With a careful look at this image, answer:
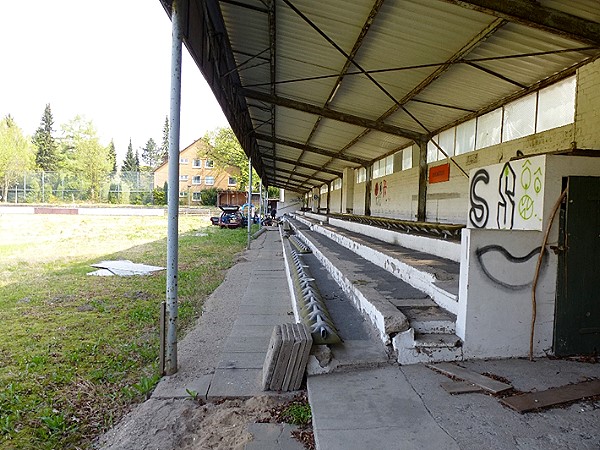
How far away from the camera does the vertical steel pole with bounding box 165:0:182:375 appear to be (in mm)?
4070

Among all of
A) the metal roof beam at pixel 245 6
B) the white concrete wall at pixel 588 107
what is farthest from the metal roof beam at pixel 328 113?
the white concrete wall at pixel 588 107

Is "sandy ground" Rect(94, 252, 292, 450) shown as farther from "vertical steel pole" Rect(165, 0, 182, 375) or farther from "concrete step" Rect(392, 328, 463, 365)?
"concrete step" Rect(392, 328, 463, 365)

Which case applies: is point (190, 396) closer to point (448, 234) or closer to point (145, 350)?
point (145, 350)

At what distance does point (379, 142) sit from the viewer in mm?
14953

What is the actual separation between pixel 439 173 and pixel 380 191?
5.95 meters

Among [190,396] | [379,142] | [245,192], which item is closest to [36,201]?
[245,192]

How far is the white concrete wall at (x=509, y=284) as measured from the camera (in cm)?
360

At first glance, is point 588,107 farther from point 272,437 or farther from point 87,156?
point 87,156

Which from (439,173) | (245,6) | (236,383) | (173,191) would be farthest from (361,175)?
(236,383)

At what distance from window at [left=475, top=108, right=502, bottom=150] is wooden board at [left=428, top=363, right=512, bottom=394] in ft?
22.4

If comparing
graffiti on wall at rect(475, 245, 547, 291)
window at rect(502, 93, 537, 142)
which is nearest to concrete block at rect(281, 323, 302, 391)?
graffiti on wall at rect(475, 245, 547, 291)

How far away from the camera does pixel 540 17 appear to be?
4590 mm

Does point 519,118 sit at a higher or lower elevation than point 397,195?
higher

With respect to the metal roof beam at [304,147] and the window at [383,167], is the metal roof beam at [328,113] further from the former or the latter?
the metal roof beam at [304,147]
